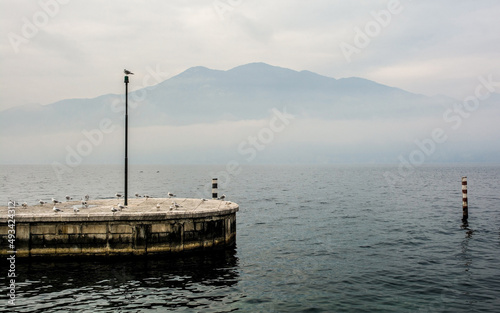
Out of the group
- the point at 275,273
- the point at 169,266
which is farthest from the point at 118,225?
the point at 275,273

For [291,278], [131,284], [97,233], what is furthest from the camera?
[97,233]

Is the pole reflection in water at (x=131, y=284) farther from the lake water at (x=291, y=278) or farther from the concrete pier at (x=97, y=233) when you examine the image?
the concrete pier at (x=97, y=233)

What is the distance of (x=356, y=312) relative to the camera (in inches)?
506

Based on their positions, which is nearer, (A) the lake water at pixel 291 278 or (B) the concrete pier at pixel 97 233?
(A) the lake water at pixel 291 278

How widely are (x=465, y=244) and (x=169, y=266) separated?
18081 mm

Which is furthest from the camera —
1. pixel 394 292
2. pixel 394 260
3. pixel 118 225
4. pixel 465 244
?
pixel 465 244

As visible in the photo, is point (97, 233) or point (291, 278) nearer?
point (291, 278)

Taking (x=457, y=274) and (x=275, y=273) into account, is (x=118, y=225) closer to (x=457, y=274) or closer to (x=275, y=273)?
(x=275, y=273)

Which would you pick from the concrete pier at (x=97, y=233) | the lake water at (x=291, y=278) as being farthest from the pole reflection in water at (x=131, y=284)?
the concrete pier at (x=97, y=233)

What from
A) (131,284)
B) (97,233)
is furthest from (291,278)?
(97,233)

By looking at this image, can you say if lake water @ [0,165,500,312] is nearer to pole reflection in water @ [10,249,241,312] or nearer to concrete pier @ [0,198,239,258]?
pole reflection in water @ [10,249,241,312]

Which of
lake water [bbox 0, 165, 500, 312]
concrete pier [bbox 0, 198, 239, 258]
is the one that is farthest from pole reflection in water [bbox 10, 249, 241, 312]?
concrete pier [bbox 0, 198, 239, 258]

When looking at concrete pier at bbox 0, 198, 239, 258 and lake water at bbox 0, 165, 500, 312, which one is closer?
lake water at bbox 0, 165, 500, 312

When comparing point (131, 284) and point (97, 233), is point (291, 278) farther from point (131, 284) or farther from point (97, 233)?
point (97, 233)
